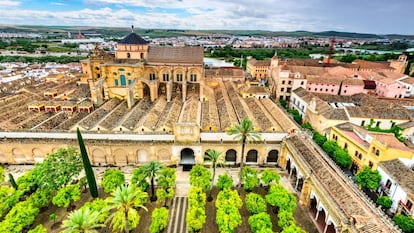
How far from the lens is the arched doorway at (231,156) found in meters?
40.4

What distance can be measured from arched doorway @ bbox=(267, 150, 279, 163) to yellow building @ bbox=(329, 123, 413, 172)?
11916 millimetres

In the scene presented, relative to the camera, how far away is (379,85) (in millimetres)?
67188

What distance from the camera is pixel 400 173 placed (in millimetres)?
30594

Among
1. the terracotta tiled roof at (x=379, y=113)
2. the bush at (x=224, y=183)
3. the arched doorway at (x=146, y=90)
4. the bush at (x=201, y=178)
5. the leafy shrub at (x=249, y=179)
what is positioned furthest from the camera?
the arched doorway at (x=146, y=90)

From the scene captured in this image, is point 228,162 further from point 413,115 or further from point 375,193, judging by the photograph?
point 413,115

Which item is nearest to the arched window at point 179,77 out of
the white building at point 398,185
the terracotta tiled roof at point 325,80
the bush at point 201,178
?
the bush at point 201,178

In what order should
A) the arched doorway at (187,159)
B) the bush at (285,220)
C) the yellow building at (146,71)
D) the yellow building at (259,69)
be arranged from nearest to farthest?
the bush at (285,220) → the arched doorway at (187,159) → the yellow building at (146,71) → the yellow building at (259,69)

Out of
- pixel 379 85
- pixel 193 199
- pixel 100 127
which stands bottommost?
pixel 193 199

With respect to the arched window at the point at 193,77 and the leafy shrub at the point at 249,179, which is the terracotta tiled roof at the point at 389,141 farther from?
the arched window at the point at 193,77

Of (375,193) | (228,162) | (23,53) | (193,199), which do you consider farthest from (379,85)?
(23,53)

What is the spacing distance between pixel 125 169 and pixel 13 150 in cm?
1904

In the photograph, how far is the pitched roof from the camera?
62250mm

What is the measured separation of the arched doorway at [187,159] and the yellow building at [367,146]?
2670 centimetres

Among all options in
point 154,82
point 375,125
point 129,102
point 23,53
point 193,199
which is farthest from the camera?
point 23,53
